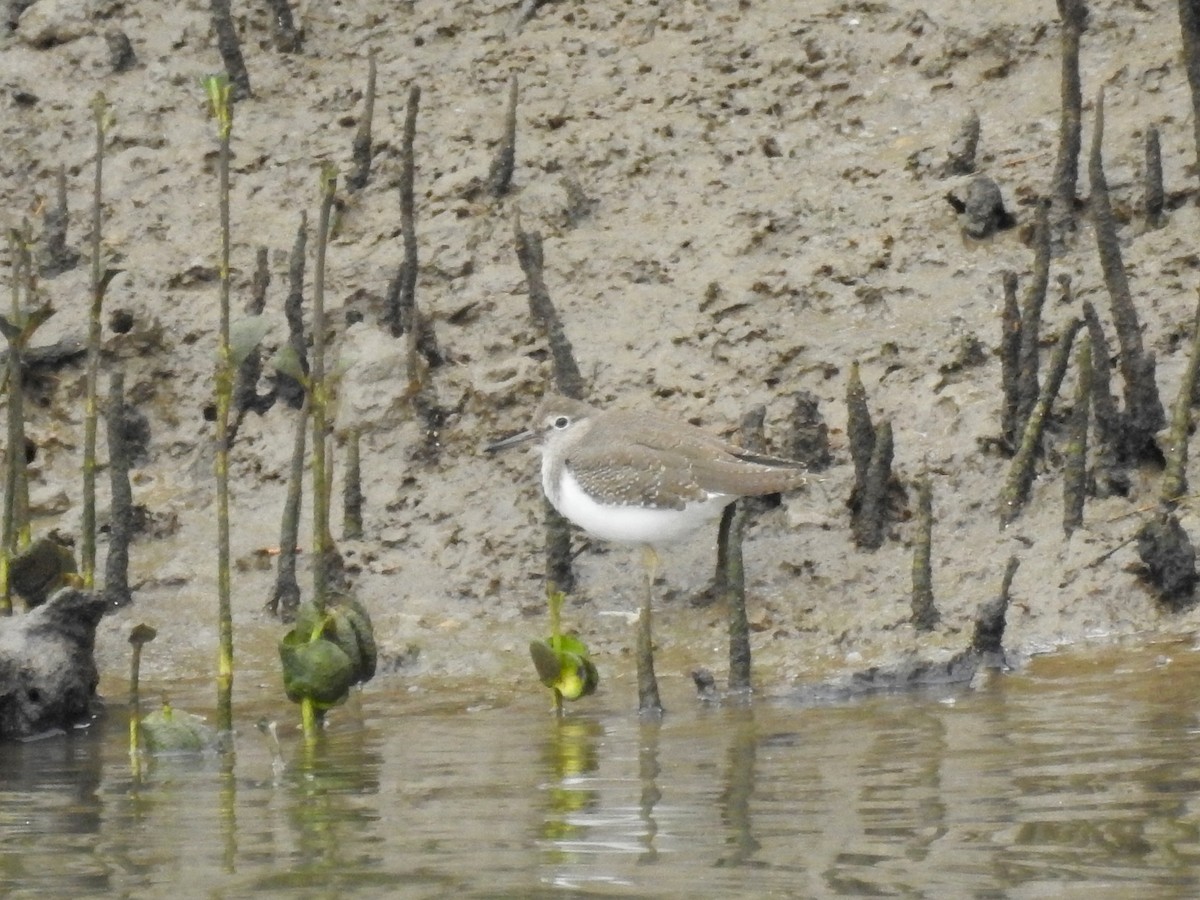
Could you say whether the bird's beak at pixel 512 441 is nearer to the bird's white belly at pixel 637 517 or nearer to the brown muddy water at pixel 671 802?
the bird's white belly at pixel 637 517

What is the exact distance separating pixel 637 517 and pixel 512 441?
3.31ft

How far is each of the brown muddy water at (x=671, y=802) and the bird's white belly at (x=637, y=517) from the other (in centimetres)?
87

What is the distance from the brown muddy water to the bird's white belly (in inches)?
34.1

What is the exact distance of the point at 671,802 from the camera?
5.56m

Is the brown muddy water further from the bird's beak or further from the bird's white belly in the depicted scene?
the bird's beak

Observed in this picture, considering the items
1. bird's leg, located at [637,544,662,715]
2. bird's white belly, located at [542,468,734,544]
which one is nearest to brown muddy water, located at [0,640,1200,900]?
bird's leg, located at [637,544,662,715]

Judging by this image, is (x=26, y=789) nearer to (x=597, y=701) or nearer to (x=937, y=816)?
(x=597, y=701)

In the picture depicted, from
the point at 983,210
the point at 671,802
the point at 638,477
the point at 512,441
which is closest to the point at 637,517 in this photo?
the point at 638,477

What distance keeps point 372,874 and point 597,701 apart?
3.10m

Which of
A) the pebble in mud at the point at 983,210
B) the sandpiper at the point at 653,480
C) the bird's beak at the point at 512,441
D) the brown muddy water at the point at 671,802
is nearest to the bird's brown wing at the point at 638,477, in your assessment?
the sandpiper at the point at 653,480

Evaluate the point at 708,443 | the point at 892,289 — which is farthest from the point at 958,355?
the point at 708,443

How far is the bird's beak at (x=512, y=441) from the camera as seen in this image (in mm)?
9125

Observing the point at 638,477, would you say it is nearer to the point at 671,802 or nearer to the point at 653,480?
the point at 653,480

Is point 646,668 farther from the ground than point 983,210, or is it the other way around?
point 983,210
